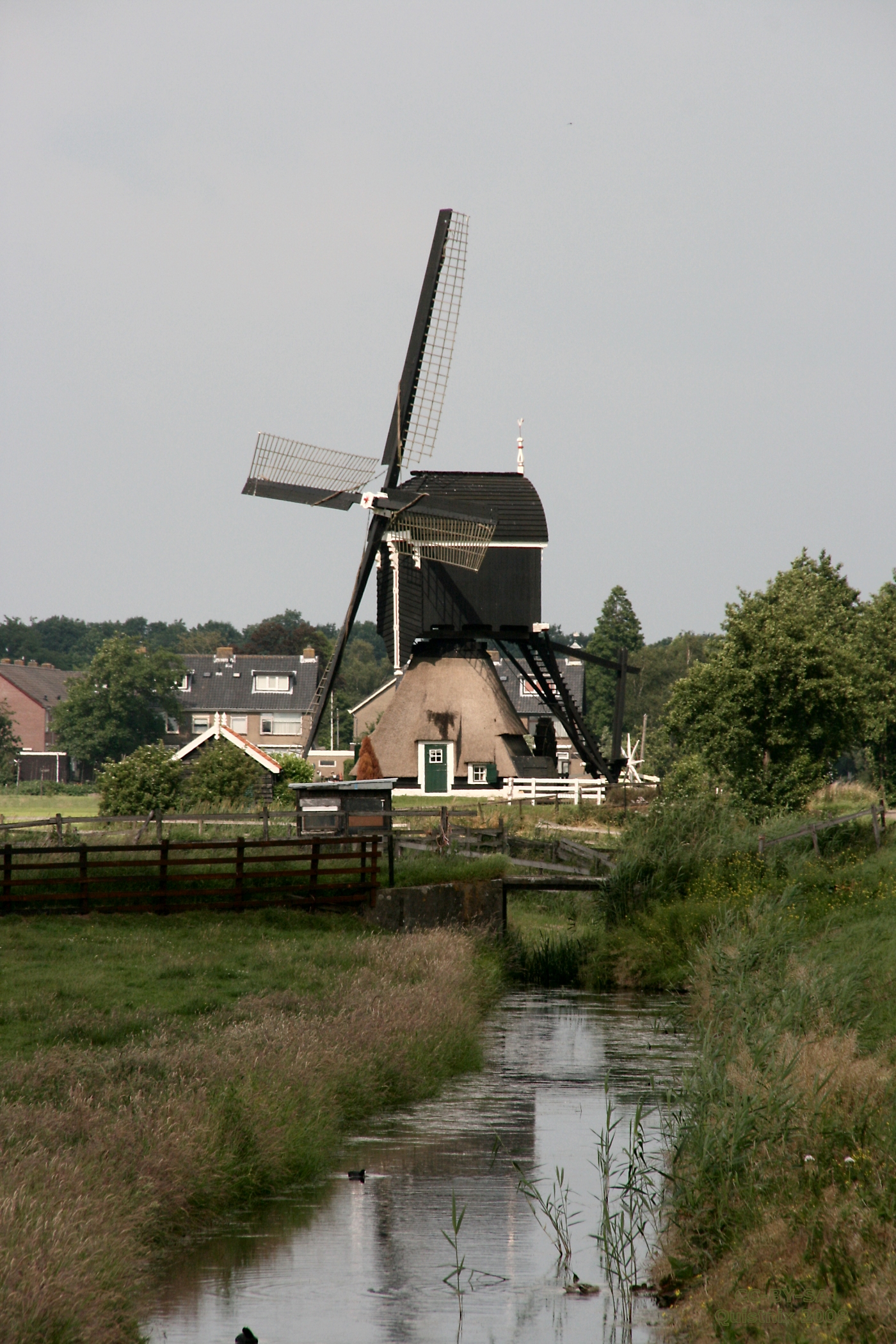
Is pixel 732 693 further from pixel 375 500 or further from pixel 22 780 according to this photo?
pixel 22 780

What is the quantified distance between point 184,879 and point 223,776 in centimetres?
2366

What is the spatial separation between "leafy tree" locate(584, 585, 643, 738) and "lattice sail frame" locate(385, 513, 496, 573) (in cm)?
4764

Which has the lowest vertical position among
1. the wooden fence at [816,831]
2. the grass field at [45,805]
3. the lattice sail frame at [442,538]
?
the grass field at [45,805]

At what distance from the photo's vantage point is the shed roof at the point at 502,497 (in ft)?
160

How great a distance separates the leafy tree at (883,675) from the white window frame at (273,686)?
1809 inches

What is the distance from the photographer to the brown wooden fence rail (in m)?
22.9

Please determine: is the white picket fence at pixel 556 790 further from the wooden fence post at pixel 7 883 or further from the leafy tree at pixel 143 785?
the wooden fence post at pixel 7 883

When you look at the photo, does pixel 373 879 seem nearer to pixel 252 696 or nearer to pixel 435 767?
pixel 435 767

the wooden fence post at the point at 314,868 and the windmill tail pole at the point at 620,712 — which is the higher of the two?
the windmill tail pole at the point at 620,712

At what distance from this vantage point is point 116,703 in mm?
91125

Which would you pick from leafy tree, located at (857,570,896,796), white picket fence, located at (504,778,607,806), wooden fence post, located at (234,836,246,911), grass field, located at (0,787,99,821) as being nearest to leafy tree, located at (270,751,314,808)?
white picket fence, located at (504,778,607,806)

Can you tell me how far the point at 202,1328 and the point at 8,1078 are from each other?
357 cm

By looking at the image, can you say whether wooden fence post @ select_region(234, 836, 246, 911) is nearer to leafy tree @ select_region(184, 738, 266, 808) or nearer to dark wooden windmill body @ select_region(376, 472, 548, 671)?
leafy tree @ select_region(184, 738, 266, 808)

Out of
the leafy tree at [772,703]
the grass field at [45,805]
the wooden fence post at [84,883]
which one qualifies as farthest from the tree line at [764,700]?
the wooden fence post at [84,883]
